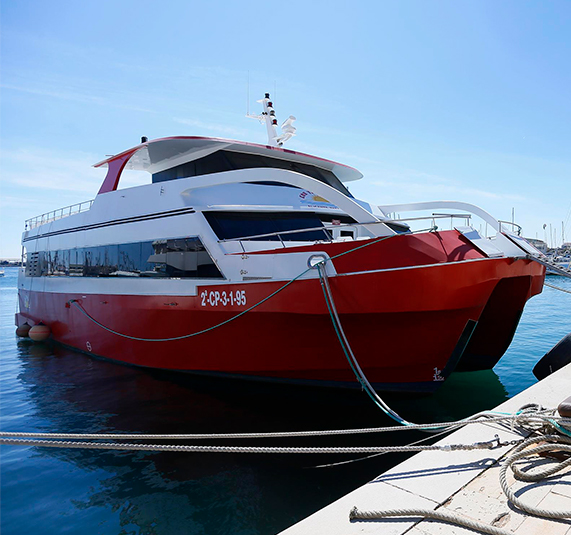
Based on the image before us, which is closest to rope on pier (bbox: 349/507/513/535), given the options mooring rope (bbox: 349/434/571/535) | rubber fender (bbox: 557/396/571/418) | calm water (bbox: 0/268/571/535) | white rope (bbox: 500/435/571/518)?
mooring rope (bbox: 349/434/571/535)

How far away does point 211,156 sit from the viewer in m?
7.96

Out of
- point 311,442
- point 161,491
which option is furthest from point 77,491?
point 311,442

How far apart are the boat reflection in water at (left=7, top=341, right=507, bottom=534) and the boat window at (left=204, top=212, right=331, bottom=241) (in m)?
2.43

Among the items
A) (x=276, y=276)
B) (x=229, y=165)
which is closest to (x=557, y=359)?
(x=276, y=276)

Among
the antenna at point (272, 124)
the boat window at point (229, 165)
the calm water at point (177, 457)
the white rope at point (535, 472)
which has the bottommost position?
the calm water at point (177, 457)

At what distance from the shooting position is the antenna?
952 cm

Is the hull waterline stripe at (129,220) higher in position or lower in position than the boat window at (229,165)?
lower

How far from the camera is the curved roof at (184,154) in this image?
7719mm

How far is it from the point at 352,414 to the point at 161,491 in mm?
2740

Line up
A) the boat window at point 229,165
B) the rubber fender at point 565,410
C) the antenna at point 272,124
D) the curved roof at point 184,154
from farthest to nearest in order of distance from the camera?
the antenna at point 272,124, the boat window at point 229,165, the curved roof at point 184,154, the rubber fender at point 565,410

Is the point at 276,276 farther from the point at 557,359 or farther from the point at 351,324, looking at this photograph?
the point at 557,359

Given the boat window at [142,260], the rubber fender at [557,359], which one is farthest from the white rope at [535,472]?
the rubber fender at [557,359]

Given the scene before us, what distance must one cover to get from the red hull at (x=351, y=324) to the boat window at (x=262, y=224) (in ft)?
3.38

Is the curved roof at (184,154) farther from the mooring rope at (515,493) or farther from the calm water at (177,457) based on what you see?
the mooring rope at (515,493)
